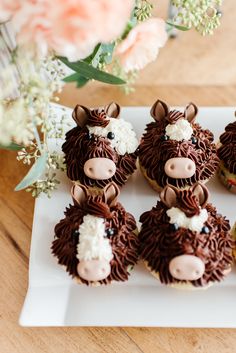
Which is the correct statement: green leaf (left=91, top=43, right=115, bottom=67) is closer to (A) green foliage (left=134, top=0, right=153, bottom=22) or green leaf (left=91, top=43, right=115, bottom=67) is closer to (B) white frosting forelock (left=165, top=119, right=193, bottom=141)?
(A) green foliage (left=134, top=0, right=153, bottom=22)

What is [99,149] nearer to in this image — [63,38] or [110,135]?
[110,135]

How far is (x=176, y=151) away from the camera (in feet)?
4.13

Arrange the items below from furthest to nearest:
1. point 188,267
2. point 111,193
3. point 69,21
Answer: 1. point 111,193
2. point 188,267
3. point 69,21

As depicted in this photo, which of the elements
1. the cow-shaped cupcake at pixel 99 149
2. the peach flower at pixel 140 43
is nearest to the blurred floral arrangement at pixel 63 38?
the peach flower at pixel 140 43

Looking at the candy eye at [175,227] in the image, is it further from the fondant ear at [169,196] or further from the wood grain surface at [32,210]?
the wood grain surface at [32,210]

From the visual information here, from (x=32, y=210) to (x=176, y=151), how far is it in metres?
0.43

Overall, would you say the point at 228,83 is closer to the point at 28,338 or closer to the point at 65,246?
the point at 65,246

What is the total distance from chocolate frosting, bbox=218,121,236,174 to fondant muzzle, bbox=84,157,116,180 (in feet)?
0.94

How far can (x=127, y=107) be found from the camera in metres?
1.52

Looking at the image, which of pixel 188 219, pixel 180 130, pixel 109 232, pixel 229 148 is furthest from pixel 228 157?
pixel 109 232

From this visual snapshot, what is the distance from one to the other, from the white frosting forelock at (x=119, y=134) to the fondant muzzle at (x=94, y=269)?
32 centimetres

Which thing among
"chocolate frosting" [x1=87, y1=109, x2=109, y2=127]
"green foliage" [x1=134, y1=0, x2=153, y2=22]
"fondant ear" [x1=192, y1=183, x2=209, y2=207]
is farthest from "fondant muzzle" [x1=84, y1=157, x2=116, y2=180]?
"green foliage" [x1=134, y1=0, x2=153, y2=22]

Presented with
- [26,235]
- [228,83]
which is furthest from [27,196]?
[228,83]

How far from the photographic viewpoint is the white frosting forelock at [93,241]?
112cm
